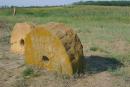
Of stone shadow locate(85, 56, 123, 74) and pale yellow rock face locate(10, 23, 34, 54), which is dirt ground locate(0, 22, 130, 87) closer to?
stone shadow locate(85, 56, 123, 74)

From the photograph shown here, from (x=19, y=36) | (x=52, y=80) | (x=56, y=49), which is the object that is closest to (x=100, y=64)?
(x=56, y=49)

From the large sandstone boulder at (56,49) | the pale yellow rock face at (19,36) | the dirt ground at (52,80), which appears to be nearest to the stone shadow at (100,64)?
the dirt ground at (52,80)

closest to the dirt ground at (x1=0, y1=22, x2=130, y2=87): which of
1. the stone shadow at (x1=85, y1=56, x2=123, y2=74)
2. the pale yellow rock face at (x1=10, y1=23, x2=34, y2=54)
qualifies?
the stone shadow at (x1=85, y1=56, x2=123, y2=74)

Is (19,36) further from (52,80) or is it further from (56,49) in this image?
(52,80)

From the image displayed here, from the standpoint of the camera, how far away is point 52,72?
8727 mm

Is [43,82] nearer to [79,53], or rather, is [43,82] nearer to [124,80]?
[79,53]

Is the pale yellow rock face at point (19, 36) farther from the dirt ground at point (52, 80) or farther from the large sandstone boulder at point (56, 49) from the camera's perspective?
the large sandstone boulder at point (56, 49)

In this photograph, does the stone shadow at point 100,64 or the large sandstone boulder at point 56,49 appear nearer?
the large sandstone boulder at point 56,49

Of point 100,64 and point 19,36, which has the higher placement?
point 19,36

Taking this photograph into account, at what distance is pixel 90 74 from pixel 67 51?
76 cm

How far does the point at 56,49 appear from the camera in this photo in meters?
8.66

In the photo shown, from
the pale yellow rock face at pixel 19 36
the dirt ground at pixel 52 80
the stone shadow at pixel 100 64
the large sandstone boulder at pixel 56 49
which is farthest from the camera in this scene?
the pale yellow rock face at pixel 19 36

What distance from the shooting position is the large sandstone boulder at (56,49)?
8562mm

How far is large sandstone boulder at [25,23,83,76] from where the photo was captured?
8562 mm
